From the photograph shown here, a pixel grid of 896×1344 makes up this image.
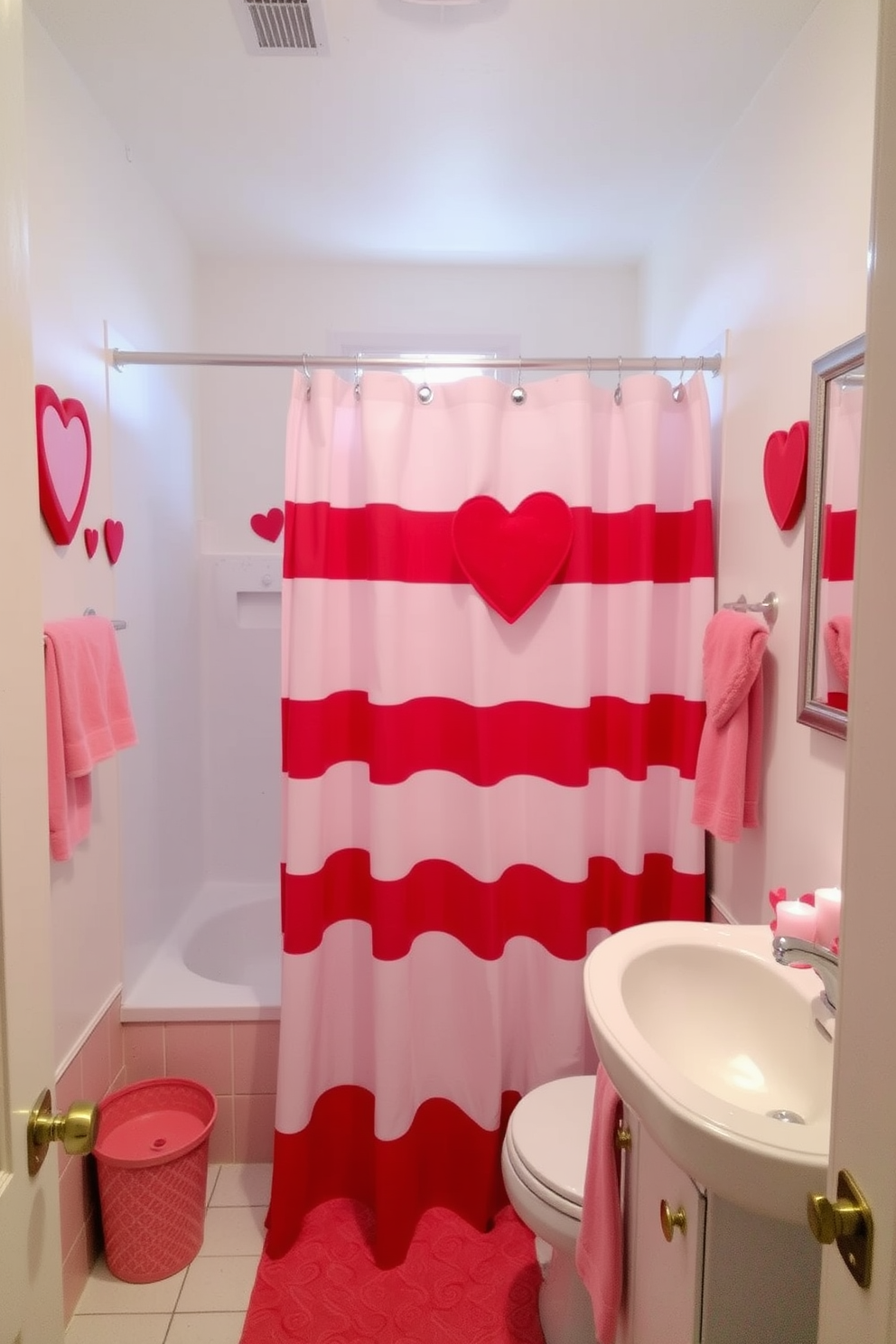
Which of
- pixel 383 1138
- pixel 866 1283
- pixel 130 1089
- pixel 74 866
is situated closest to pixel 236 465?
pixel 74 866

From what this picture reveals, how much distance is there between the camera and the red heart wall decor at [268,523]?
2711 mm

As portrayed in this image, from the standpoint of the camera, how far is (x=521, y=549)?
1.75 m

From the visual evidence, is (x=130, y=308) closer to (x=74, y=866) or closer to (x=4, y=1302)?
(x=74, y=866)

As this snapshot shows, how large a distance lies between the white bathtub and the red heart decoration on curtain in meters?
1.21

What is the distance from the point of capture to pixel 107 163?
183 cm

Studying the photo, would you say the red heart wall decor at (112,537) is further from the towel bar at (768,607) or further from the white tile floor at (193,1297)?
the white tile floor at (193,1297)

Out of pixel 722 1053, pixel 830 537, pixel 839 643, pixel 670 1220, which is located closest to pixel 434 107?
pixel 830 537

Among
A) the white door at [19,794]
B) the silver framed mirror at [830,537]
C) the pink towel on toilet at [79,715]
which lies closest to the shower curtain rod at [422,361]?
the silver framed mirror at [830,537]

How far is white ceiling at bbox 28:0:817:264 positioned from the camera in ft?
4.89

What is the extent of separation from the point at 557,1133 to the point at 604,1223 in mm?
274

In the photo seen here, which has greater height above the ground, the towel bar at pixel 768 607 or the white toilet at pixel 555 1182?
the towel bar at pixel 768 607

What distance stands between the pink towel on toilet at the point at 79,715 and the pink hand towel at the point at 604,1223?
107 cm

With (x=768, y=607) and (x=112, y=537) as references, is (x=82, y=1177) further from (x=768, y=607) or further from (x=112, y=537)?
(x=768, y=607)

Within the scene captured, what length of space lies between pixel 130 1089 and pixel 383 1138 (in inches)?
24.3
